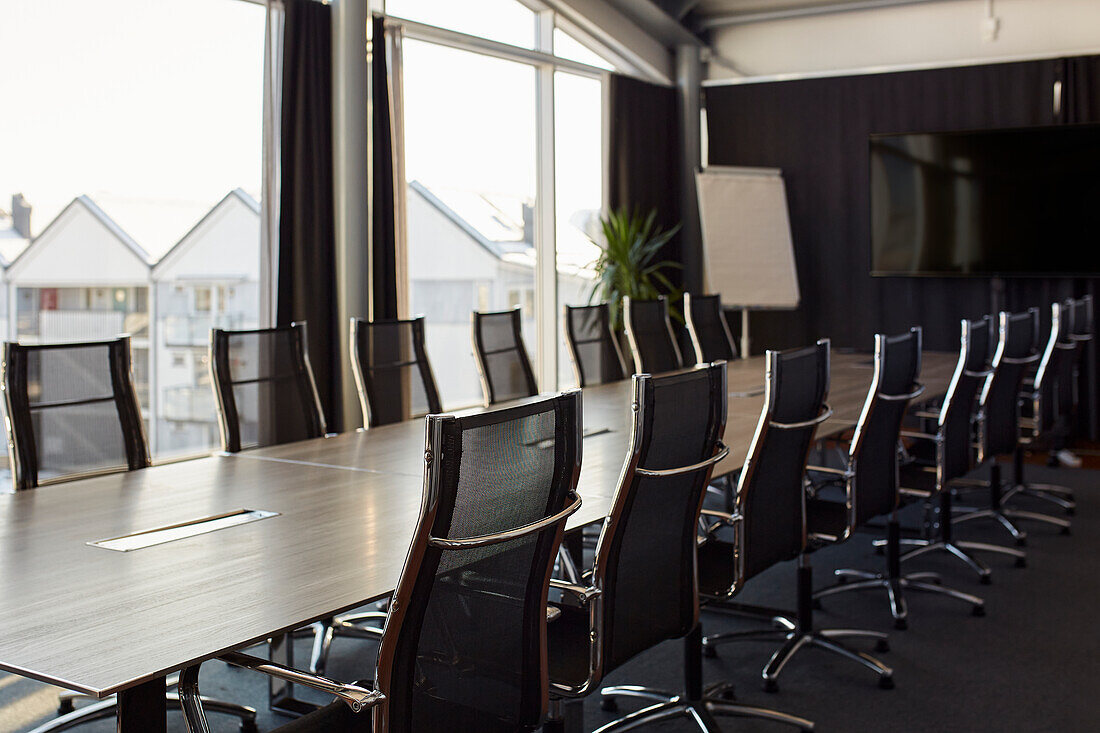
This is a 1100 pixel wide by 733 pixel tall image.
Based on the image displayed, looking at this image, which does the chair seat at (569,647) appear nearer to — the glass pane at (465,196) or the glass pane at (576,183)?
the glass pane at (465,196)

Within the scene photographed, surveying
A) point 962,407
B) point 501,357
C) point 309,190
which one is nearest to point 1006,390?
point 962,407

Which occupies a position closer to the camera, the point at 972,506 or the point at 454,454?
the point at 454,454

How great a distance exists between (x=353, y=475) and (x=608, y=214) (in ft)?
19.7

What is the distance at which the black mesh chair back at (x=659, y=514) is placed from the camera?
264 centimetres

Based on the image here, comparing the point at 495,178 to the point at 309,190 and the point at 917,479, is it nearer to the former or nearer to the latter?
the point at 309,190

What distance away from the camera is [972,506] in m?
6.62

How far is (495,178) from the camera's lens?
8.38 m

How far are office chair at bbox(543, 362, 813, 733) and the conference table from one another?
0.63ft

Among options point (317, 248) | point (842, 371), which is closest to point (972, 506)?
point (842, 371)

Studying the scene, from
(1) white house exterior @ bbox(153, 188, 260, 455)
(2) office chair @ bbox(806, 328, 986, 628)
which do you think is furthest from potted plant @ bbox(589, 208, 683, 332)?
(2) office chair @ bbox(806, 328, 986, 628)

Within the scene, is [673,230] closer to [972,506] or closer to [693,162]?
[693,162]

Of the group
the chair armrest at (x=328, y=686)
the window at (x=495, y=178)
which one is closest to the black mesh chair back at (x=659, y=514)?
the chair armrest at (x=328, y=686)

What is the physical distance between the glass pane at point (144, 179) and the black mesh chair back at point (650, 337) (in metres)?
2.29

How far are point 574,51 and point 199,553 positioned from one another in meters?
7.14
